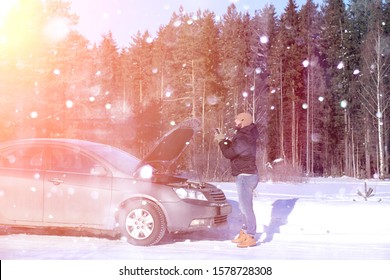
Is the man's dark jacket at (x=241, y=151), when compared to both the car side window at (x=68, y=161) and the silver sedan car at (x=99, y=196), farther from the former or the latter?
the car side window at (x=68, y=161)

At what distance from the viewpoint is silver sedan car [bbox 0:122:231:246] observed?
27.7 ft

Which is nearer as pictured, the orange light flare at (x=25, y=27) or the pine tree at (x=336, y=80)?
the orange light flare at (x=25, y=27)

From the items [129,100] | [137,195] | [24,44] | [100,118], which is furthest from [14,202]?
[129,100]

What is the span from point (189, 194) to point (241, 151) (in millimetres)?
1082

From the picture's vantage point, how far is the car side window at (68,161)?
28.9 feet

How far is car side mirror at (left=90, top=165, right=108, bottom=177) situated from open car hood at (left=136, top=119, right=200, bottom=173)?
0.60 m

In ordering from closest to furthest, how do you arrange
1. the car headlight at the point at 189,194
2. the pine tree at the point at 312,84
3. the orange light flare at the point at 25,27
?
the car headlight at the point at 189,194, the orange light flare at the point at 25,27, the pine tree at the point at 312,84

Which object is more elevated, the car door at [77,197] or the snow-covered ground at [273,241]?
the car door at [77,197]

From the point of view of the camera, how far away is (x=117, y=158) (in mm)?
9336

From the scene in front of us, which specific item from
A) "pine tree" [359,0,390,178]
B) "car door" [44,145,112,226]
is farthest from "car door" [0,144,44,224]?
"pine tree" [359,0,390,178]

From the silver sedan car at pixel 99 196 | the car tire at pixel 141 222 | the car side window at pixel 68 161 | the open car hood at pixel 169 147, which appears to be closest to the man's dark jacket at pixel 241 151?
the silver sedan car at pixel 99 196

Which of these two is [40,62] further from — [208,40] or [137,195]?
[208,40]

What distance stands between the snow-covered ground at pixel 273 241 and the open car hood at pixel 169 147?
51.1 inches

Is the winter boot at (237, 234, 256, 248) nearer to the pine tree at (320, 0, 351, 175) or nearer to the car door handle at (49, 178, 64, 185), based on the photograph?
the car door handle at (49, 178, 64, 185)
